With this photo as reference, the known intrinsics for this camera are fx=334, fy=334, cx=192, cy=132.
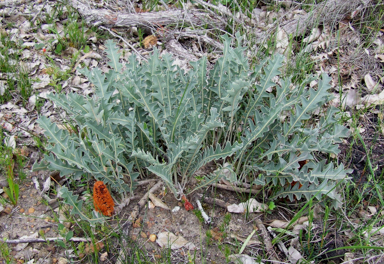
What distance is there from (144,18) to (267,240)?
282 cm

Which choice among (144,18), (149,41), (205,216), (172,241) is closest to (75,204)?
(172,241)

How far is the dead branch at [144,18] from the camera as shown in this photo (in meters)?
3.86

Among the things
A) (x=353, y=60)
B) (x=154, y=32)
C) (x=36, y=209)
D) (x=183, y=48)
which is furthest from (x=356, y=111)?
(x=36, y=209)

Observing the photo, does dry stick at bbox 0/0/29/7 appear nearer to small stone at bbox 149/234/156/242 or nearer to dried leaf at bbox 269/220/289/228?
small stone at bbox 149/234/156/242

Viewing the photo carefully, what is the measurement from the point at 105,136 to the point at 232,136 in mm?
1144

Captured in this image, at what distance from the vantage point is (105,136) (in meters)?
2.24

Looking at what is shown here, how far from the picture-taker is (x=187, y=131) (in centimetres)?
238

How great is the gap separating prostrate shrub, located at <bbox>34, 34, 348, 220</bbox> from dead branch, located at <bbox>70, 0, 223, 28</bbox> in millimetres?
1344

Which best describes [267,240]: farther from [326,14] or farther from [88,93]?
[326,14]

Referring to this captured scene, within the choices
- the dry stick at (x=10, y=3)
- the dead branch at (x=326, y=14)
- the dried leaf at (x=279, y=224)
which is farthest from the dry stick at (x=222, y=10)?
the dried leaf at (x=279, y=224)

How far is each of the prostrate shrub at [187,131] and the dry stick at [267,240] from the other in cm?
27

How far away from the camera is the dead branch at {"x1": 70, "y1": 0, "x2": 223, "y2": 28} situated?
3.86 m

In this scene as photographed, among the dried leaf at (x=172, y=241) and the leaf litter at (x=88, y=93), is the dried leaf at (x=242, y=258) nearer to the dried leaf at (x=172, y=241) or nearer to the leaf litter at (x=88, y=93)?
the leaf litter at (x=88, y=93)

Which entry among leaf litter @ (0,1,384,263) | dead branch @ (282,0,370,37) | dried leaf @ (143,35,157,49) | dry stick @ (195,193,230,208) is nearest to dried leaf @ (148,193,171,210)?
leaf litter @ (0,1,384,263)
